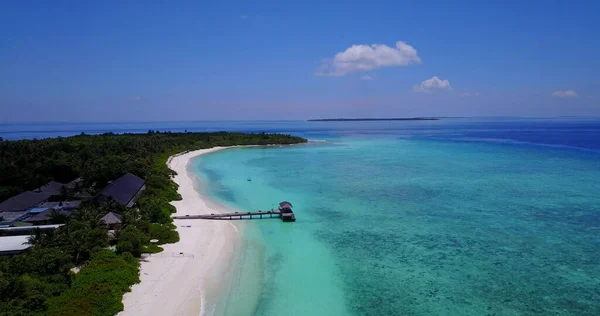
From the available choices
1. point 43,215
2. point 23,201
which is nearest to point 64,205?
point 43,215

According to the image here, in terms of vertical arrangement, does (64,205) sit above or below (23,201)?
below

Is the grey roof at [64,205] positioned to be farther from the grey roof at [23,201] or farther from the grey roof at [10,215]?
the grey roof at [10,215]

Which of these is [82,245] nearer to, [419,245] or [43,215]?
[43,215]

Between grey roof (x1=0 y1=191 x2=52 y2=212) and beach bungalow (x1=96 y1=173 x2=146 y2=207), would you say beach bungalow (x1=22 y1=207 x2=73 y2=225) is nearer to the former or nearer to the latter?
grey roof (x1=0 y1=191 x2=52 y2=212)

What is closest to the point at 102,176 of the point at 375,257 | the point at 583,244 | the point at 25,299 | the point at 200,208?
the point at 200,208

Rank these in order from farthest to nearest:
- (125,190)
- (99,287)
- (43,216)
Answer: (125,190)
(43,216)
(99,287)

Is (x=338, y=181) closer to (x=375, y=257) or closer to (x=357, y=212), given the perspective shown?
(x=357, y=212)

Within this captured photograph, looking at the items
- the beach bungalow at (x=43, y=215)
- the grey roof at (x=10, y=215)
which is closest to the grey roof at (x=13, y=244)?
the beach bungalow at (x=43, y=215)
